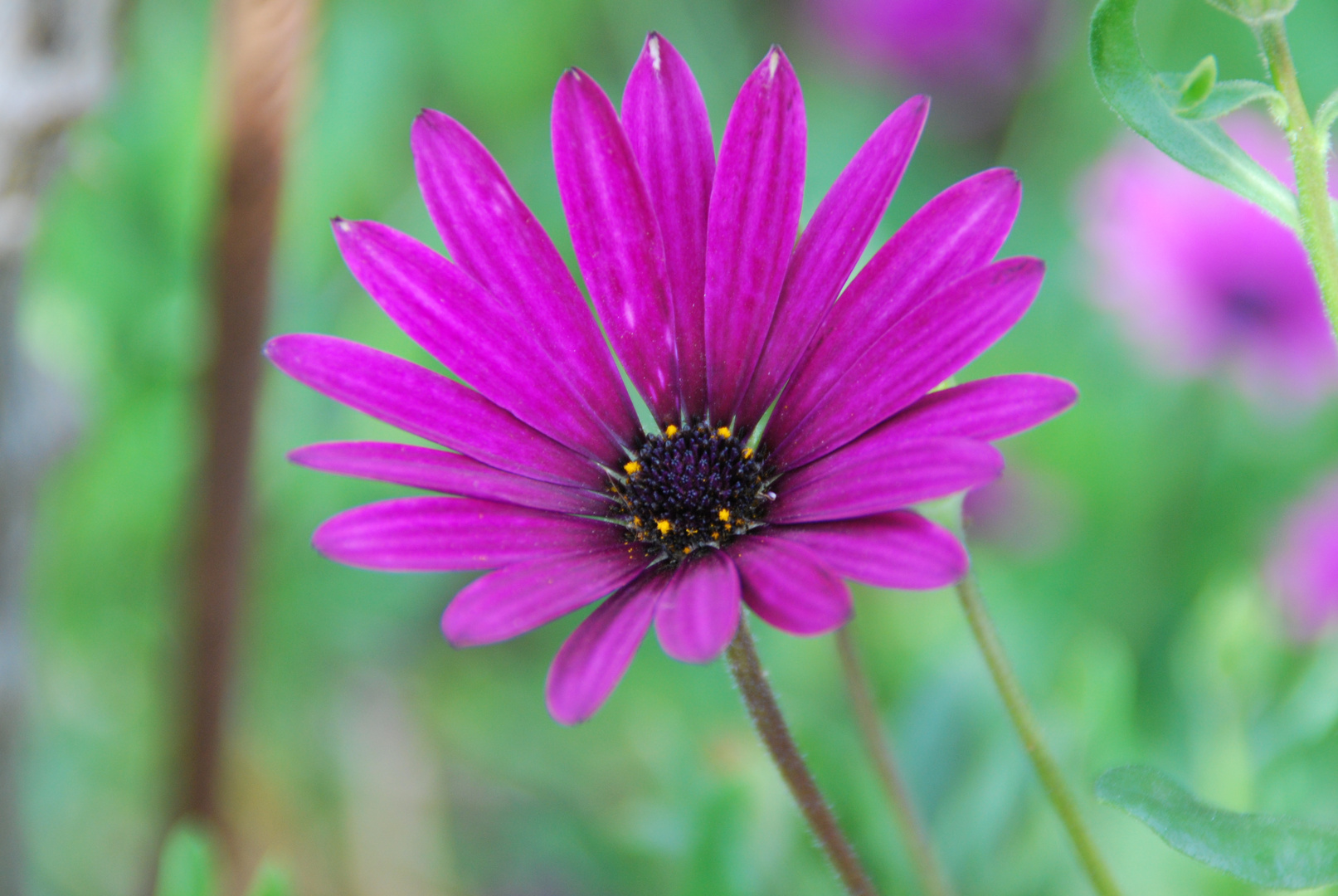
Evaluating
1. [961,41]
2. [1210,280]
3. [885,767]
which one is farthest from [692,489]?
[961,41]

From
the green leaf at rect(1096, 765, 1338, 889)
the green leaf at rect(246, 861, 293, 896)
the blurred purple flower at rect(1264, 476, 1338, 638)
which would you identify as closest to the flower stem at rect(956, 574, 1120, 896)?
the green leaf at rect(1096, 765, 1338, 889)

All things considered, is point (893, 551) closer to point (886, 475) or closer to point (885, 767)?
point (886, 475)

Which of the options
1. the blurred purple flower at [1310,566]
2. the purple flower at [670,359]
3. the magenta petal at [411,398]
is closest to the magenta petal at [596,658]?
the purple flower at [670,359]

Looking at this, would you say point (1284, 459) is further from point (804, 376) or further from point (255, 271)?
point (255, 271)

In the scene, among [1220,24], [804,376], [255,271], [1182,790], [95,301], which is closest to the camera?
[1182,790]

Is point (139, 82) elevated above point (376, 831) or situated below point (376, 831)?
above

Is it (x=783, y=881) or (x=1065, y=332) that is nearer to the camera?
(x=783, y=881)

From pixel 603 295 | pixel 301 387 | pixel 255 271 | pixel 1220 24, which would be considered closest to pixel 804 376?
pixel 603 295
